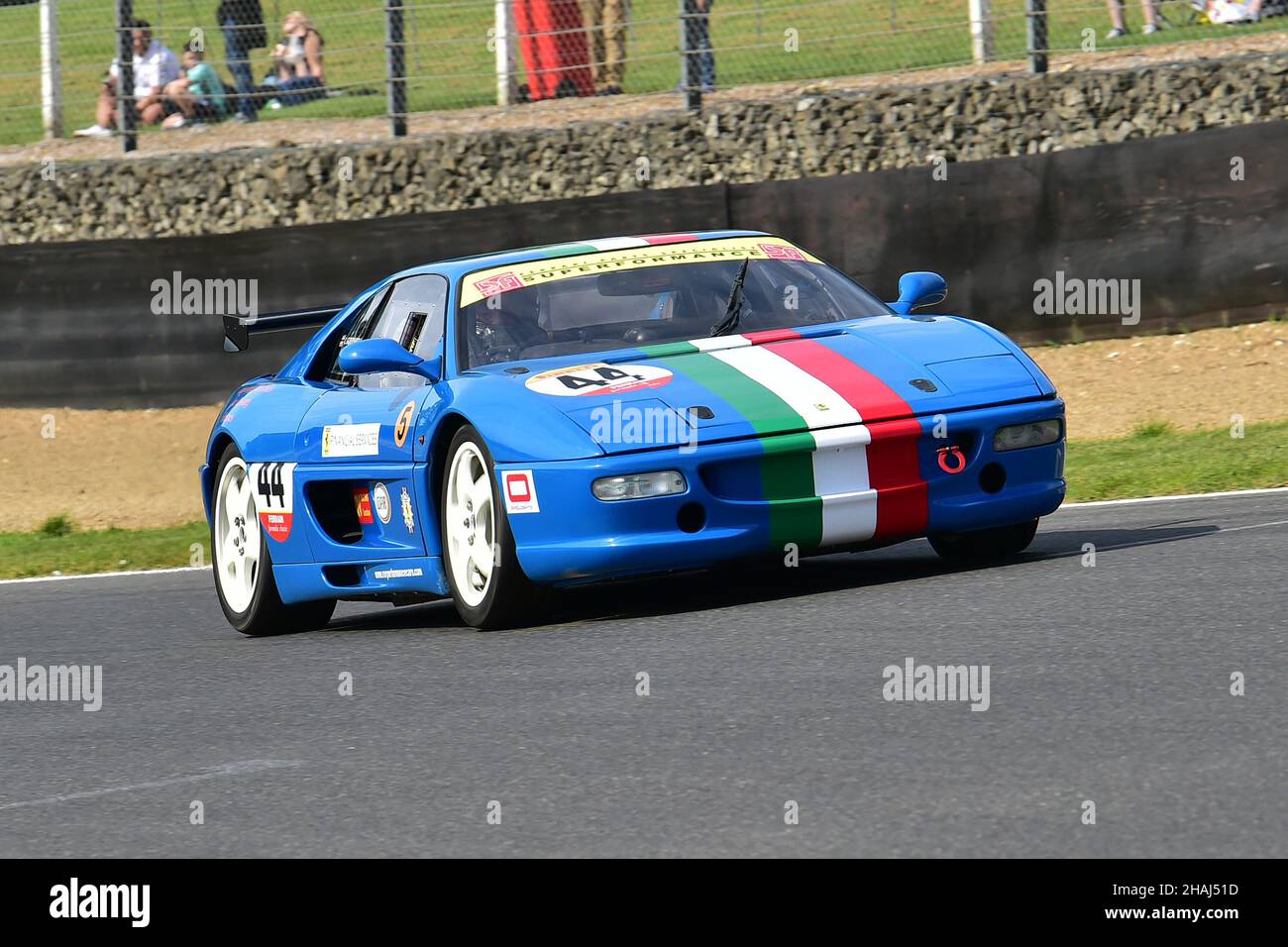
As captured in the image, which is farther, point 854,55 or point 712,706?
point 854,55

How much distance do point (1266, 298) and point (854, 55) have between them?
4715mm

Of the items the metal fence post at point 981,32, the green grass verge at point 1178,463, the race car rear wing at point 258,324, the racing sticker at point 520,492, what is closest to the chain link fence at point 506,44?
the metal fence post at point 981,32

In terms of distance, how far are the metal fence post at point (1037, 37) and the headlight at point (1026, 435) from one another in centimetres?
885

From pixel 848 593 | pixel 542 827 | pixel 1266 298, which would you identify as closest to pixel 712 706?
pixel 542 827

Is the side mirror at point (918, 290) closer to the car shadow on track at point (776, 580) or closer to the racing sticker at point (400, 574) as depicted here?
the car shadow on track at point (776, 580)

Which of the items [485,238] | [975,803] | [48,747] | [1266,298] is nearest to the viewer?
[975,803]

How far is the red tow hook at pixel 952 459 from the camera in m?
7.32

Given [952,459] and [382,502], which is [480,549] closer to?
[382,502]

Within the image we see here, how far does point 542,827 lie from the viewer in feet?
15.2

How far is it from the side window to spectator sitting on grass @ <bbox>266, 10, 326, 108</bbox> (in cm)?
1015

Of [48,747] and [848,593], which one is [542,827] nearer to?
[48,747]

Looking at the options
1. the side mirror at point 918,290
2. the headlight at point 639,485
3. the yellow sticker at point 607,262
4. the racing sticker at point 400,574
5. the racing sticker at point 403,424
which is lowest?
the racing sticker at point 400,574

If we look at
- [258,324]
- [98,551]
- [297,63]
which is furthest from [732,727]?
[297,63]
